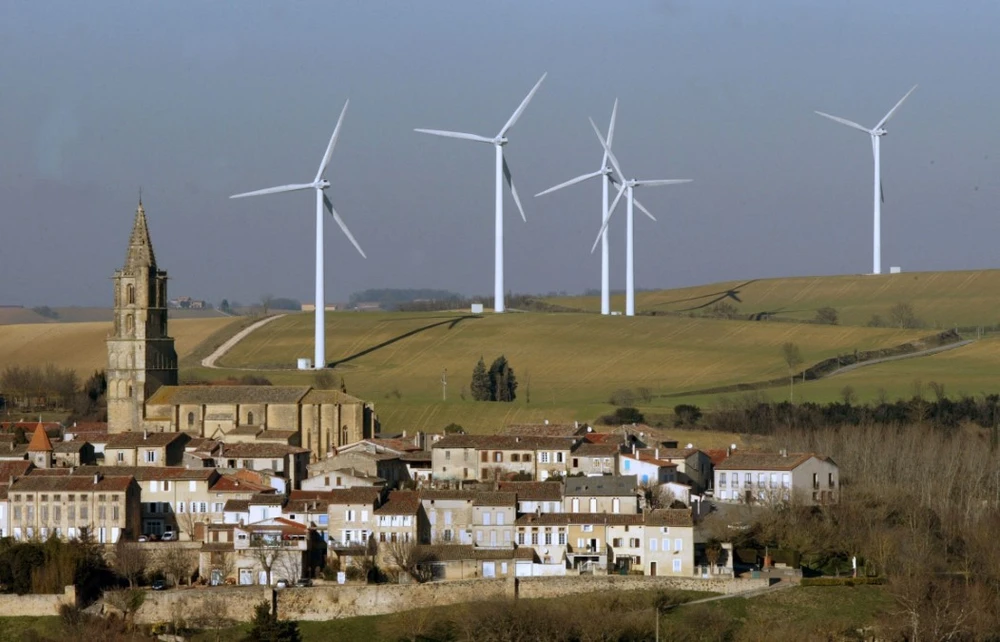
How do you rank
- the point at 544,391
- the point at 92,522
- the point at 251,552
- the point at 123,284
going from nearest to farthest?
the point at 251,552 → the point at 92,522 → the point at 123,284 → the point at 544,391

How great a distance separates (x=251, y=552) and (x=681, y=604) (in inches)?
526

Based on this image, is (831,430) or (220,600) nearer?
(220,600)

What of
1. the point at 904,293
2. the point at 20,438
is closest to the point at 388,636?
the point at 20,438

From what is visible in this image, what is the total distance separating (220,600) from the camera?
205 ft

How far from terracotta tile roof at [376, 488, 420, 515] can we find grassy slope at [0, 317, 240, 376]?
199 ft

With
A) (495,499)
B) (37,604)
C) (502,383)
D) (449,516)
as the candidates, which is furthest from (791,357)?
(37,604)

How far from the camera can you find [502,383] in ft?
380

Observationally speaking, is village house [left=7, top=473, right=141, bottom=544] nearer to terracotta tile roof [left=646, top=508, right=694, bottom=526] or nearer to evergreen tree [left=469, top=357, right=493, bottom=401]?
terracotta tile roof [left=646, top=508, right=694, bottom=526]

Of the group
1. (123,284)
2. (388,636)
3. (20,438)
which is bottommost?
(388,636)

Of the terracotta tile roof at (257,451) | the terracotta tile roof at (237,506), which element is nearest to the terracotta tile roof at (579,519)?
the terracotta tile roof at (237,506)

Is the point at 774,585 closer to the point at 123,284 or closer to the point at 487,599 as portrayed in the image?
the point at 487,599

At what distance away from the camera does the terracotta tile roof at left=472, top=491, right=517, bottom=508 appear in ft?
229

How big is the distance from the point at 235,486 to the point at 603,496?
512 inches

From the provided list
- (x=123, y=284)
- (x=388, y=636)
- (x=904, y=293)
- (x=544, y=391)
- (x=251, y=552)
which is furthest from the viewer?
(x=904, y=293)
